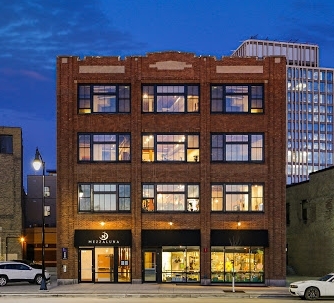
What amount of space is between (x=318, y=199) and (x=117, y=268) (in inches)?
695

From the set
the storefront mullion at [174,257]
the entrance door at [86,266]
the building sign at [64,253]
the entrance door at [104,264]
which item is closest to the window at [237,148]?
the storefront mullion at [174,257]

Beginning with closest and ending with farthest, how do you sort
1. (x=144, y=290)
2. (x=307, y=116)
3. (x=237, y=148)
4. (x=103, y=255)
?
(x=144, y=290) < (x=103, y=255) < (x=237, y=148) < (x=307, y=116)

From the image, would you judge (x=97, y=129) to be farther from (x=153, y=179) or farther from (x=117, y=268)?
(x=117, y=268)

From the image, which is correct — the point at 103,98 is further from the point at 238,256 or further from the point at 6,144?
the point at 238,256

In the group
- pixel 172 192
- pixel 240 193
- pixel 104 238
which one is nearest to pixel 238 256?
pixel 240 193

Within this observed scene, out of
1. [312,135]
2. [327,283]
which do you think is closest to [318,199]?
[327,283]

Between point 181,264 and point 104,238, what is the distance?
5.88 metres

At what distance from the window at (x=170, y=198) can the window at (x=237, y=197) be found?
146 cm

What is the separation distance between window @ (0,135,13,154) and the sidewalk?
45.8 ft

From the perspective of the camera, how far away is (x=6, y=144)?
49.5 m

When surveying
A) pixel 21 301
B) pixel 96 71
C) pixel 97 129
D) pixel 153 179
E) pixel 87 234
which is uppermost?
pixel 96 71

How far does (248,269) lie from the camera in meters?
40.2

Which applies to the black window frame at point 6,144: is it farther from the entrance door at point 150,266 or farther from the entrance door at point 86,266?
the entrance door at point 150,266

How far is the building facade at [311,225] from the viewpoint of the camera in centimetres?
4416
